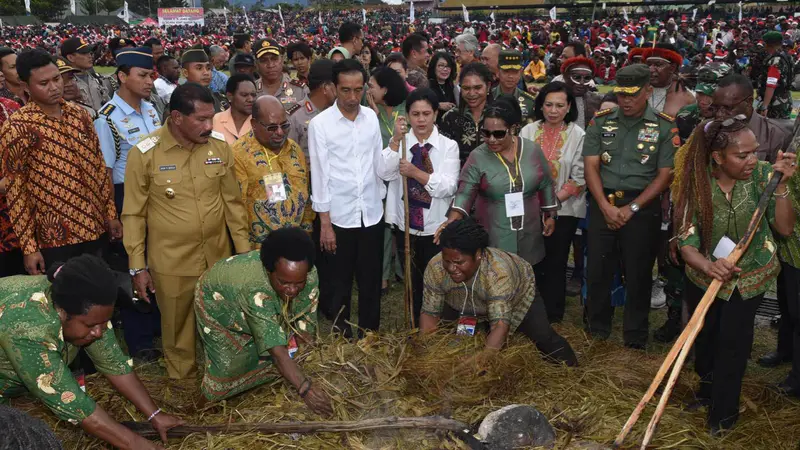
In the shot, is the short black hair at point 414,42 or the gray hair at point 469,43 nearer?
the gray hair at point 469,43

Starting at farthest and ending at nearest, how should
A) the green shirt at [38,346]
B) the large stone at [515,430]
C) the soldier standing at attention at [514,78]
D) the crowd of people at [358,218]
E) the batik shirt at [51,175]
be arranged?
1. the soldier standing at attention at [514,78]
2. the batik shirt at [51,175]
3. the crowd of people at [358,218]
4. the large stone at [515,430]
5. the green shirt at [38,346]

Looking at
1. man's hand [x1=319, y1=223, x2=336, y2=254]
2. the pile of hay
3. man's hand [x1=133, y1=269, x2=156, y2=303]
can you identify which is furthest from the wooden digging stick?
man's hand [x1=133, y1=269, x2=156, y2=303]

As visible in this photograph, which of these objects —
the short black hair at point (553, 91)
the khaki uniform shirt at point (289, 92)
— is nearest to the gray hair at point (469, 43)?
the khaki uniform shirt at point (289, 92)

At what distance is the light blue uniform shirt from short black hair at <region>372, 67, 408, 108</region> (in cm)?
185

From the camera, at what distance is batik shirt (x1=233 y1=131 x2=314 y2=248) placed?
457 centimetres

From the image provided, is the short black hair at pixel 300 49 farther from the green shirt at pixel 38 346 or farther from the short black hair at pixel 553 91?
the green shirt at pixel 38 346

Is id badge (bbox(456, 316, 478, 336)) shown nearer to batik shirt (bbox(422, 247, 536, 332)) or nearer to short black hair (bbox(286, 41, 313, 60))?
batik shirt (bbox(422, 247, 536, 332))

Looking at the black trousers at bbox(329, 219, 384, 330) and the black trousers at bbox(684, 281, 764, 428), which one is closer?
the black trousers at bbox(684, 281, 764, 428)

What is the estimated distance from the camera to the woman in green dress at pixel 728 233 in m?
3.48

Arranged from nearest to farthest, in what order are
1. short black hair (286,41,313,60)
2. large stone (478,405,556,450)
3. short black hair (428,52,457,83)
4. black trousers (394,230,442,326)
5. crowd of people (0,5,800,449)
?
1. large stone (478,405,556,450)
2. crowd of people (0,5,800,449)
3. black trousers (394,230,442,326)
4. short black hair (428,52,457,83)
5. short black hair (286,41,313,60)

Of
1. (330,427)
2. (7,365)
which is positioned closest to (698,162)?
(330,427)

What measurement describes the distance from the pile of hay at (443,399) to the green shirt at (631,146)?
1.35m

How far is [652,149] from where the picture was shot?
185 inches

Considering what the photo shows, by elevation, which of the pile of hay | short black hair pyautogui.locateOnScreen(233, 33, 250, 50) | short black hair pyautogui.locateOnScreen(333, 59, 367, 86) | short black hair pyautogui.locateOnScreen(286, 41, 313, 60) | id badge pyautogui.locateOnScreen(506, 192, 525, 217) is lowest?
the pile of hay
